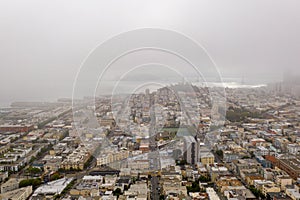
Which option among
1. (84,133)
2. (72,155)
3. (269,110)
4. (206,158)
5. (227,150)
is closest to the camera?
(84,133)

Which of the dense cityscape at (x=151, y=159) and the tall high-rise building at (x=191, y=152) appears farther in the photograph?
the tall high-rise building at (x=191, y=152)

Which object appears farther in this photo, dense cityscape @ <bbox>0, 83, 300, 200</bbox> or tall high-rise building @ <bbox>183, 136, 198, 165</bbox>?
tall high-rise building @ <bbox>183, 136, 198, 165</bbox>

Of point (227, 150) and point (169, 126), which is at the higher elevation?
point (169, 126)

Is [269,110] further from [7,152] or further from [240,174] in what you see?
[7,152]

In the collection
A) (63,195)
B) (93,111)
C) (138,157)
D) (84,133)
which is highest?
(93,111)

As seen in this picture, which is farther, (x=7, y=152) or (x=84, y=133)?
(x=7, y=152)

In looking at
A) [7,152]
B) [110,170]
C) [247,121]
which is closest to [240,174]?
[110,170]

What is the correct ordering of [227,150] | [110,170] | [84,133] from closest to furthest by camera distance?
[84,133]
[110,170]
[227,150]
